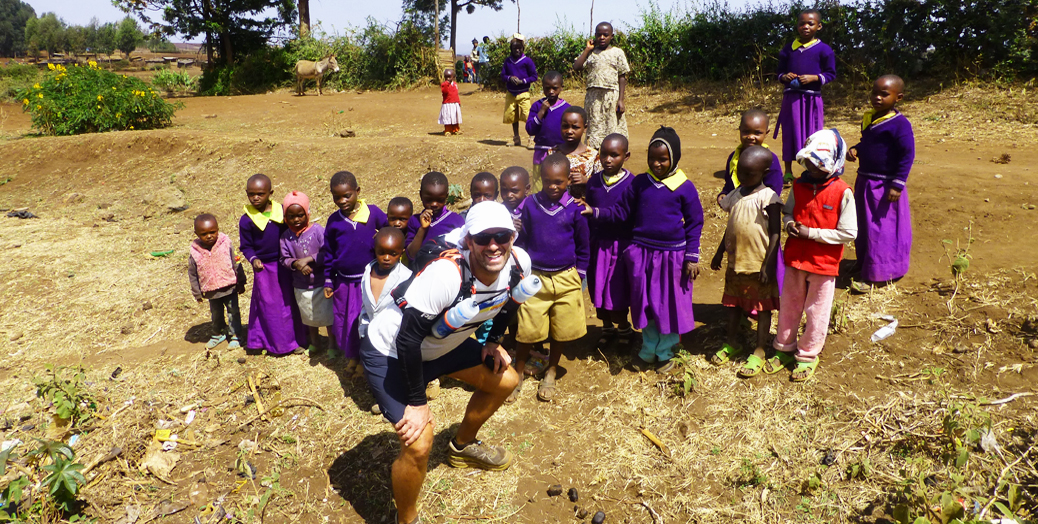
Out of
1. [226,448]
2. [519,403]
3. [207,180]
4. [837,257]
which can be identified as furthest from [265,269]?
[207,180]

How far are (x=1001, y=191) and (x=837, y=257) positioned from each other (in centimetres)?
355

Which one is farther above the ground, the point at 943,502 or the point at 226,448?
the point at 943,502

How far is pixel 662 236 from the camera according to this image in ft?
12.7

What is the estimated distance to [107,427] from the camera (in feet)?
13.4

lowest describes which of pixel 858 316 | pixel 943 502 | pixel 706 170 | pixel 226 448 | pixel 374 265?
pixel 226 448

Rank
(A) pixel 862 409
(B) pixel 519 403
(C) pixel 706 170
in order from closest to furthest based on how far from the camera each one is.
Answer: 1. (A) pixel 862 409
2. (B) pixel 519 403
3. (C) pixel 706 170

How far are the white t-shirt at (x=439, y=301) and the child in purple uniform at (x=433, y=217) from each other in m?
0.99

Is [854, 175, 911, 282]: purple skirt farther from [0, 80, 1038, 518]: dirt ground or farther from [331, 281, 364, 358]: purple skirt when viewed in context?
[331, 281, 364, 358]: purple skirt

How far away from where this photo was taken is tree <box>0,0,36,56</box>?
58.3 metres

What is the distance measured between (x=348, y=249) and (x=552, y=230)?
1.34m

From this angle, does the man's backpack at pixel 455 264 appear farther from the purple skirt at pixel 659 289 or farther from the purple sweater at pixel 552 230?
the purple skirt at pixel 659 289

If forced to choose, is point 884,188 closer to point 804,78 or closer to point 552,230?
point 804,78

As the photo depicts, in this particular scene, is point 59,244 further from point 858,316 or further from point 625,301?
point 858,316

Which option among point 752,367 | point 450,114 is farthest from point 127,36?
point 752,367
